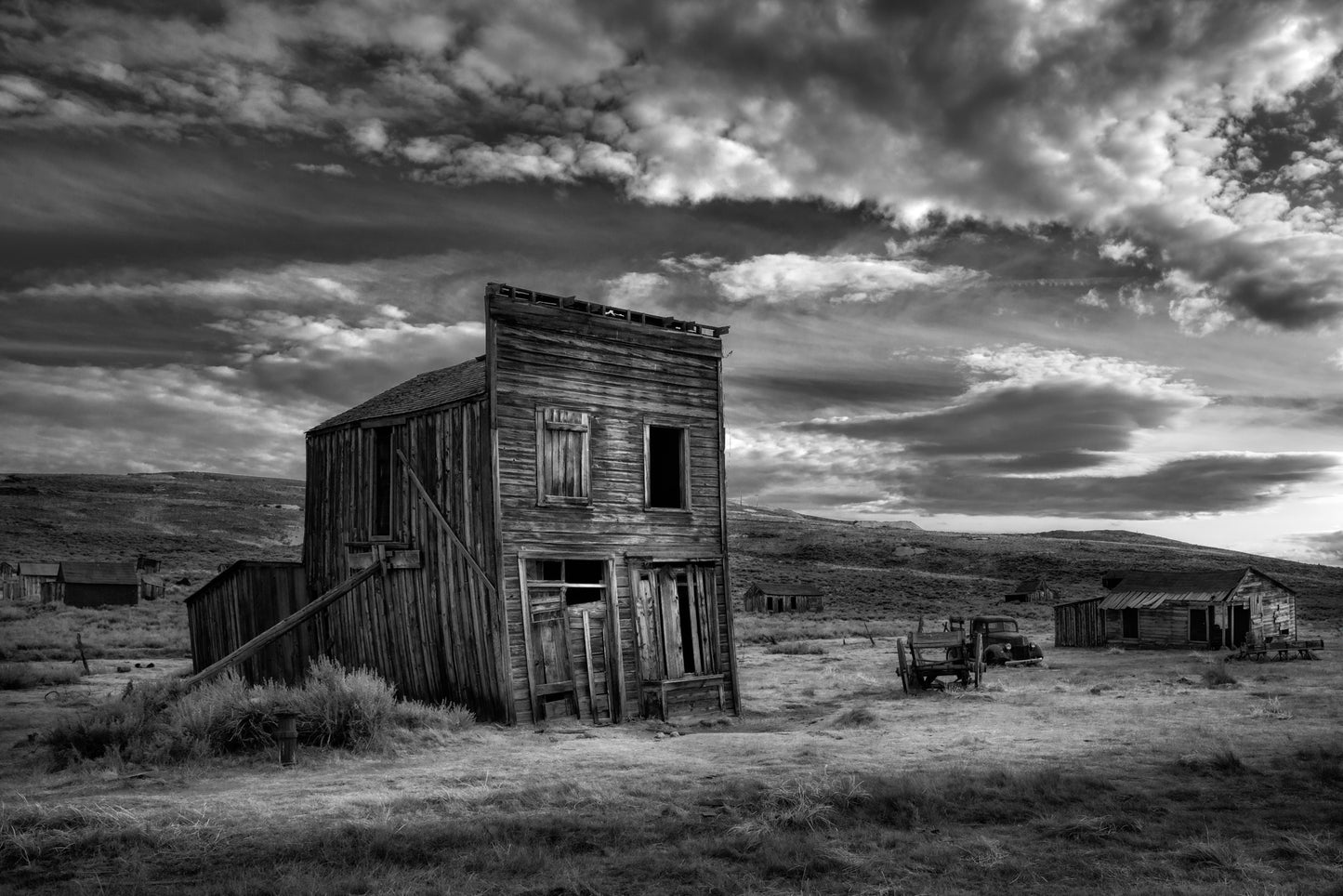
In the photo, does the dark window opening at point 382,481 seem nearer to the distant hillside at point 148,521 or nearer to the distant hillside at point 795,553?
the distant hillside at point 795,553

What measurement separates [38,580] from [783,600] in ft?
162

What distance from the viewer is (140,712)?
1266 centimetres

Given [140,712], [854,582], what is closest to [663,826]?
[140,712]

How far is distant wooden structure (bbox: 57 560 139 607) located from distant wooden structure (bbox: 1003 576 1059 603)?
198 ft

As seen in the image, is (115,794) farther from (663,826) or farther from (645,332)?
(645,332)

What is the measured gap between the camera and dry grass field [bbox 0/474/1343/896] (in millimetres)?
7355

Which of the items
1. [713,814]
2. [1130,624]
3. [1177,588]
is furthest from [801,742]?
[1177,588]

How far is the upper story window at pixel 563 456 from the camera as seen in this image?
55.0 ft

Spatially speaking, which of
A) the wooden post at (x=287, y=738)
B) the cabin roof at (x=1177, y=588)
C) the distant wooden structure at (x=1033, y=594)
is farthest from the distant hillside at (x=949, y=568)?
the wooden post at (x=287, y=738)

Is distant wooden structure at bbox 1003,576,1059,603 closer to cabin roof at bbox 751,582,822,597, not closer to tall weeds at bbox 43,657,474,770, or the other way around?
cabin roof at bbox 751,582,822,597

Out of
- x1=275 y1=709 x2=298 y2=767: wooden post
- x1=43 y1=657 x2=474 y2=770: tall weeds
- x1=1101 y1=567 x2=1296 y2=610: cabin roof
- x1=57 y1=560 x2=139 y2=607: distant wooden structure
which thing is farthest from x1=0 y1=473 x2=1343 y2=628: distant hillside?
x1=275 y1=709 x2=298 y2=767: wooden post

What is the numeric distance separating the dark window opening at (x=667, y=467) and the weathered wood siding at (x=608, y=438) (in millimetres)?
254

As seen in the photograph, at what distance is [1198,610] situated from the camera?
37.9 metres

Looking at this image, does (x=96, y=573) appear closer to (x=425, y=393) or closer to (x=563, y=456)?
(x=425, y=393)
